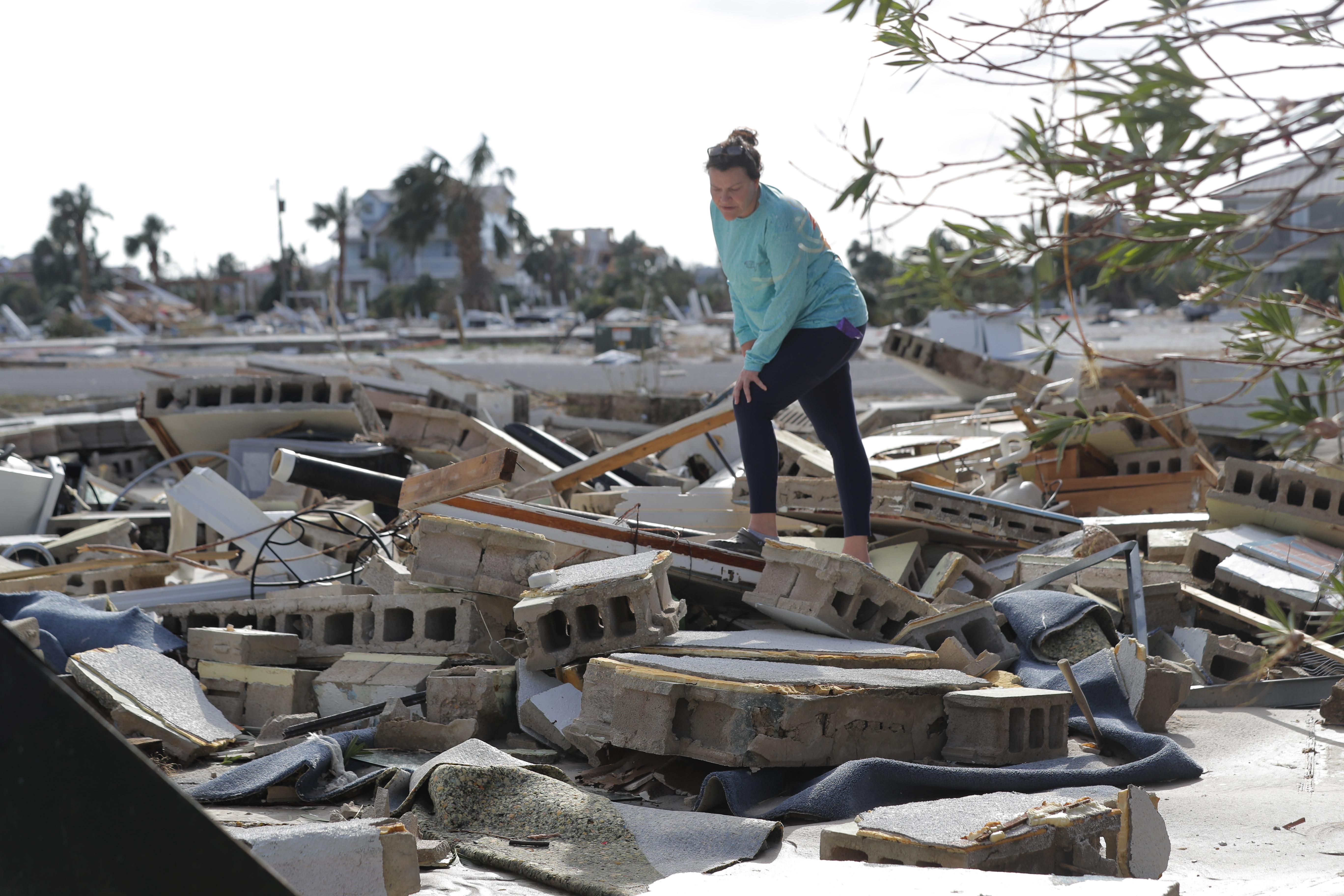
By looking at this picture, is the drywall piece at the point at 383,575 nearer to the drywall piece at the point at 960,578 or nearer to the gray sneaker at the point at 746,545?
the gray sneaker at the point at 746,545

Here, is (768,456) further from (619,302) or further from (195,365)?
(619,302)

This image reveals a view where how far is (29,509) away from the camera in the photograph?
6.57 metres

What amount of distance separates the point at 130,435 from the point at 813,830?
926 centimetres

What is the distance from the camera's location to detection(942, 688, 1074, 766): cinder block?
297 centimetres

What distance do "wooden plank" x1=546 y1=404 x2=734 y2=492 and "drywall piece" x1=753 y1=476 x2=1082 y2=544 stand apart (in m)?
0.46

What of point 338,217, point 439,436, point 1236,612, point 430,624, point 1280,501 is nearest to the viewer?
point 430,624

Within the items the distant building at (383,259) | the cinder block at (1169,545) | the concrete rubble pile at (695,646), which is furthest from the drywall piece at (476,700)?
the distant building at (383,259)

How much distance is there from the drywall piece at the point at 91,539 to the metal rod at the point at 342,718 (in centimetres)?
282

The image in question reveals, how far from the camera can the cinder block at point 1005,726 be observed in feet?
9.75

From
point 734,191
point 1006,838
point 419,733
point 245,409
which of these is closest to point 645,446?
point 734,191

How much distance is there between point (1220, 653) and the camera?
396 cm

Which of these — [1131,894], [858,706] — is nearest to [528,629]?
[858,706]

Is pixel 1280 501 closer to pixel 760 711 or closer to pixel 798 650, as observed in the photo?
pixel 798 650

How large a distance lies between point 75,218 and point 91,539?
7999 cm
